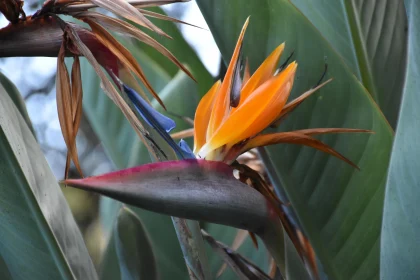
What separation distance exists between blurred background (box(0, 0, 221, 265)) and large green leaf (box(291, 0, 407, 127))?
0.68ft

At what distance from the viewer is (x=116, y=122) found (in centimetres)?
104

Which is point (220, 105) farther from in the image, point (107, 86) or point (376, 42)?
Result: point (376, 42)

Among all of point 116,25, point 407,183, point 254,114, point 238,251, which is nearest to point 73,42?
point 116,25

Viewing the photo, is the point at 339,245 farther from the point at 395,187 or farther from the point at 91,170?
the point at 91,170

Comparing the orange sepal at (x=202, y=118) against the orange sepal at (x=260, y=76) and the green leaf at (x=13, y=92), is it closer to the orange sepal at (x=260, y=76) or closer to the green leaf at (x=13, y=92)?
the orange sepal at (x=260, y=76)

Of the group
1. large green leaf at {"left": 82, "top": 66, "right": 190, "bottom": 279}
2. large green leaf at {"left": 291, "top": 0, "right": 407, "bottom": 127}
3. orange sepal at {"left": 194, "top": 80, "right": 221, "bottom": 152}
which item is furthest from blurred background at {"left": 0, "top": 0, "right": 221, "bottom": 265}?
orange sepal at {"left": 194, "top": 80, "right": 221, "bottom": 152}

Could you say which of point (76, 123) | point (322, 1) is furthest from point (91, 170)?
point (76, 123)

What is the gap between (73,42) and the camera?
44cm

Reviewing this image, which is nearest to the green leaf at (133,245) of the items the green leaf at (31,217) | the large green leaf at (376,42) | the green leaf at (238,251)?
the green leaf at (31,217)

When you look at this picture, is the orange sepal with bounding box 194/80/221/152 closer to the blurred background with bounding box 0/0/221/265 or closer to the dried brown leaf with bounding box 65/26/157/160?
the dried brown leaf with bounding box 65/26/157/160

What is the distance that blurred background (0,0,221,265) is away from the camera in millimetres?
1237

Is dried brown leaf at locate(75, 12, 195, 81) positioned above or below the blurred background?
above

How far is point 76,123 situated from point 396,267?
27 centimetres

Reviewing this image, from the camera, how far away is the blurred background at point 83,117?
124 cm
